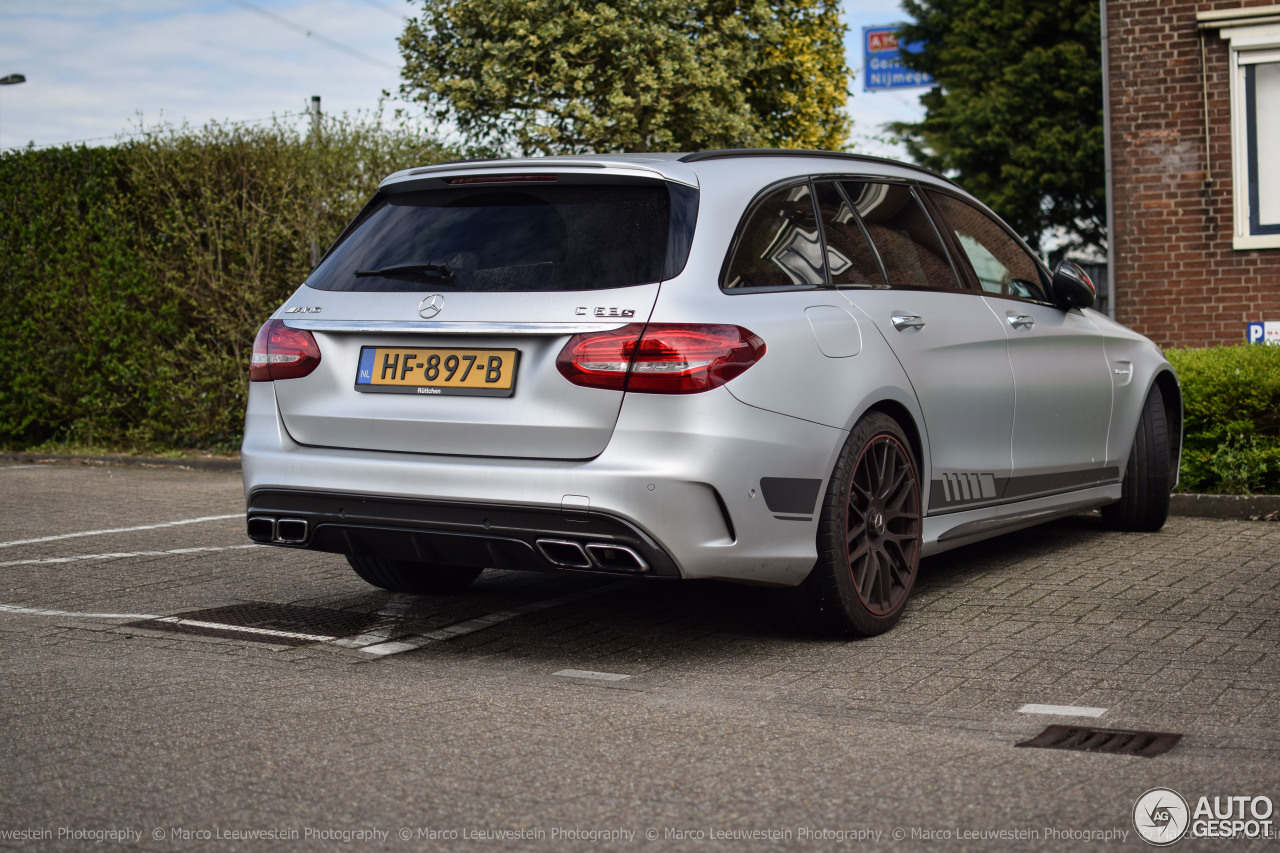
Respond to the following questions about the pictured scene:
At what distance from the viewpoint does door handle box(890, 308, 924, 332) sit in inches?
207

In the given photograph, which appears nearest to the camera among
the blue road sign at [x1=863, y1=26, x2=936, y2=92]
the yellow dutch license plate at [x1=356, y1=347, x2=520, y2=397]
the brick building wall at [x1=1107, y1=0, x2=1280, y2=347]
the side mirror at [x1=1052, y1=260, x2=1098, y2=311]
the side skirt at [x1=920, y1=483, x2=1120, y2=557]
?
the yellow dutch license plate at [x1=356, y1=347, x2=520, y2=397]

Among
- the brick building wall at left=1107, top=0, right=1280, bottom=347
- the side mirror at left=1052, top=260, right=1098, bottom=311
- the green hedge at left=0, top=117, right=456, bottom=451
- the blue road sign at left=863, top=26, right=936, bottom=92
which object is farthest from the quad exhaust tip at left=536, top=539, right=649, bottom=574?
the blue road sign at left=863, top=26, right=936, bottom=92

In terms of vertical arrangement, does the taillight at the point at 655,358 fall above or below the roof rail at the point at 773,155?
below

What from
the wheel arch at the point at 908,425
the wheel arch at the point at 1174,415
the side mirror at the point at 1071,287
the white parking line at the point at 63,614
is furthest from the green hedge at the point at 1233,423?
the white parking line at the point at 63,614

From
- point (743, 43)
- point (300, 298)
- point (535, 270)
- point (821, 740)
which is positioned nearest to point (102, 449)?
point (300, 298)

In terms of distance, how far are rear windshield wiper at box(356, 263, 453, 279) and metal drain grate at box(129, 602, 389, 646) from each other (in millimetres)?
1345

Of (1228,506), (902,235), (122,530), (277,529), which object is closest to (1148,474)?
(1228,506)

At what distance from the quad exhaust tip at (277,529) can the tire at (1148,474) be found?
4.52 metres

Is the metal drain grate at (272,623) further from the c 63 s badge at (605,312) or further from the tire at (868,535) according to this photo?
the tire at (868,535)

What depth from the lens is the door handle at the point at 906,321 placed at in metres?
5.26

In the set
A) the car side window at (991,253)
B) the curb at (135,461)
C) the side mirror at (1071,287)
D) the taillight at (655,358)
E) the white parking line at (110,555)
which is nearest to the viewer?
the taillight at (655,358)

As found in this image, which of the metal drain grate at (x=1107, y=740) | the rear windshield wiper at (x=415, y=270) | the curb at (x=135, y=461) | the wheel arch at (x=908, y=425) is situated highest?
the rear windshield wiper at (x=415, y=270)

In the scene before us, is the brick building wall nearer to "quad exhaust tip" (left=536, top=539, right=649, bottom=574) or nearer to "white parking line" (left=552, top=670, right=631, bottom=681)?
"white parking line" (left=552, top=670, right=631, bottom=681)

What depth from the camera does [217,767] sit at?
3449mm
